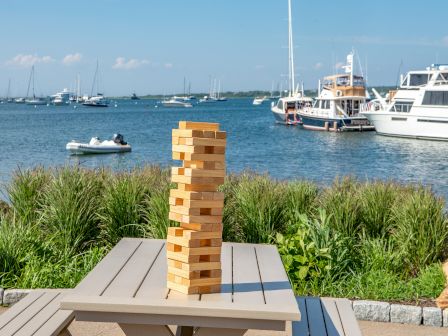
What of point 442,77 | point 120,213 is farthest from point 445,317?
point 442,77

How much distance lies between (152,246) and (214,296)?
4.33 ft

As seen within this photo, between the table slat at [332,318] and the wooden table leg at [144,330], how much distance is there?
3.68 ft

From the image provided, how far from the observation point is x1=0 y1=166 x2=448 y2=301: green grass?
21.3 ft

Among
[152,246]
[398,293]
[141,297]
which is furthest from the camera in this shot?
[398,293]

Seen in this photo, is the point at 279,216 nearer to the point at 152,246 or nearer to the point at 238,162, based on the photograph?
the point at 152,246

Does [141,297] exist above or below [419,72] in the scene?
below

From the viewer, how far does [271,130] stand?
71.1m

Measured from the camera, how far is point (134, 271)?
389 cm

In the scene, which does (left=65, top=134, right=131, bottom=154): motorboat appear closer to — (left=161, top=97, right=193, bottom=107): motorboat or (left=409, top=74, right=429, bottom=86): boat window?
(left=409, top=74, right=429, bottom=86): boat window

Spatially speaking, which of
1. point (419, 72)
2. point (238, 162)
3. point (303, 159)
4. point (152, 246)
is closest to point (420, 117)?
point (419, 72)

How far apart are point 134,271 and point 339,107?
5784 centimetres

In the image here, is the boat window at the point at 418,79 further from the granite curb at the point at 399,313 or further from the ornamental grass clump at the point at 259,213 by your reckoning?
the granite curb at the point at 399,313

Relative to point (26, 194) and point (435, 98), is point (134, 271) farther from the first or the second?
point (435, 98)

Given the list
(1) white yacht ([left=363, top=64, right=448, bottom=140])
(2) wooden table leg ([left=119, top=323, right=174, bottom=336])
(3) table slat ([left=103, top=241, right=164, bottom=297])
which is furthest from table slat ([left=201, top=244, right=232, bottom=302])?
(1) white yacht ([left=363, top=64, right=448, bottom=140])
